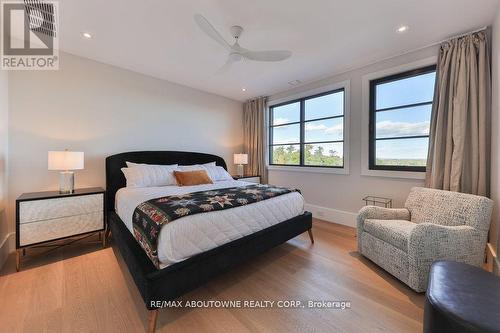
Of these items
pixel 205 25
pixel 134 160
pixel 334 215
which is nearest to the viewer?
pixel 205 25

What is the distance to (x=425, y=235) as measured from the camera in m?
1.71

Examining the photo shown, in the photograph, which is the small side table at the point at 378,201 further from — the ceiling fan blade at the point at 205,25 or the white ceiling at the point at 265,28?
the ceiling fan blade at the point at 205,25

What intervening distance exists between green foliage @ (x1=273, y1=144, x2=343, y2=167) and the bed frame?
1.46 meters

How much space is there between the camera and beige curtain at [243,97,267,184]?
462 cm

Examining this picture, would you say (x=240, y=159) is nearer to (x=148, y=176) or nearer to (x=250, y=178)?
(x=250, y=178)

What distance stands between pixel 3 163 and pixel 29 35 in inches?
59.9

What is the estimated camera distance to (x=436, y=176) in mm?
2455

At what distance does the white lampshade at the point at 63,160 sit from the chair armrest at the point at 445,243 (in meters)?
3.57

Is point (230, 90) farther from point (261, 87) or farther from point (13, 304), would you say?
point (13, 304)

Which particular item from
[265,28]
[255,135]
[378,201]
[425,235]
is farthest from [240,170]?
[425,235]

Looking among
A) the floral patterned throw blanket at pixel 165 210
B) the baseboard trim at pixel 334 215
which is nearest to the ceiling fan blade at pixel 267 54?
the floral patterned throw blanket at pixel 165 210

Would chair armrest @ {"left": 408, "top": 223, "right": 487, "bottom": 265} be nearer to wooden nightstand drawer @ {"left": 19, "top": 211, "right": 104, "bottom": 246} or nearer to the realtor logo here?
wooden nightstand drawer @ {"left": 19, "top": 211, "right": 104, "bottom": 246}

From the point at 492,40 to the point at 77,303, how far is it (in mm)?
4656

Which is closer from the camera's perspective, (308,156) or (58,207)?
(58,207)
